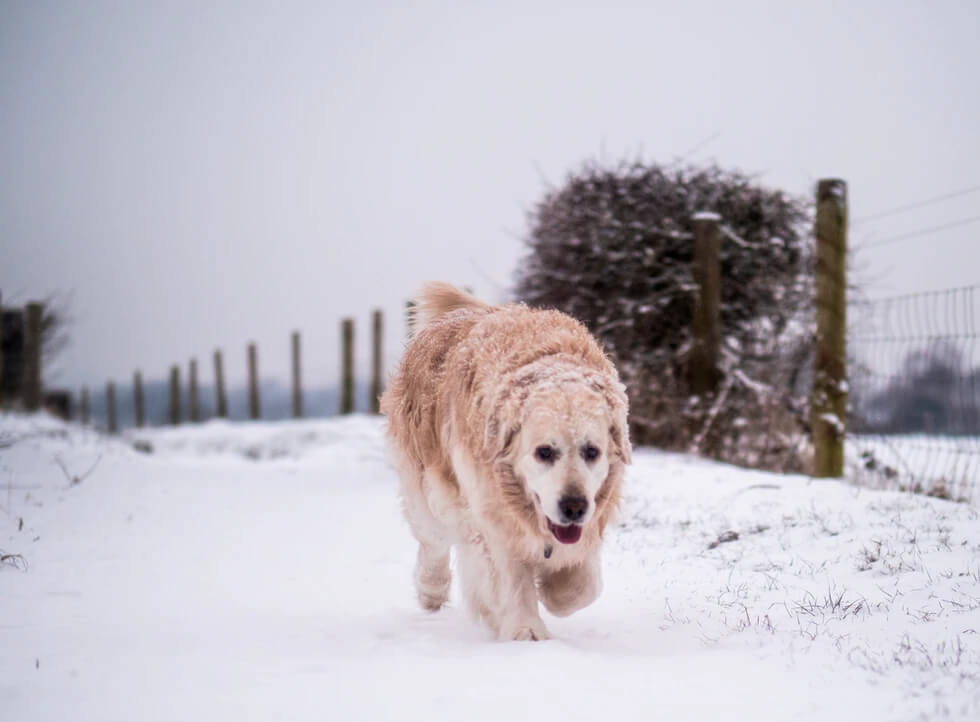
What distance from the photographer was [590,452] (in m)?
3.27

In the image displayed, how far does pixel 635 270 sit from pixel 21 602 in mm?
7064

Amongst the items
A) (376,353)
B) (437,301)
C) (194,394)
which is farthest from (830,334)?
(194,394)

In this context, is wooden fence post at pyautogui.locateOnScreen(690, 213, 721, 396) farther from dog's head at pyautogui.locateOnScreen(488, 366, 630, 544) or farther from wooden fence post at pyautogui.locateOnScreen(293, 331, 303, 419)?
wooden fence post at pyautogui.locateOnScreen(293, 331, 303, 419)

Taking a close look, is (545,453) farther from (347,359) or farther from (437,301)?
(347,359)

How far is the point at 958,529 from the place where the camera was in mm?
3967

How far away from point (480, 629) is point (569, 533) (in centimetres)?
79

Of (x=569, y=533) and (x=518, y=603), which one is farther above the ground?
(x=569, y=533)

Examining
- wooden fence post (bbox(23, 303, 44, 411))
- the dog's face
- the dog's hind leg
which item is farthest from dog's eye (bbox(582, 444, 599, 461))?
wooden fence post (bbox(23, 303, 44, 411))

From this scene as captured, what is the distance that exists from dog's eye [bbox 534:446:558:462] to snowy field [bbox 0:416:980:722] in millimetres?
731

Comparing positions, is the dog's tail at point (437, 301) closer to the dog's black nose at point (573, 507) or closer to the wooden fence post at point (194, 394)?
the dog's black nose at point (573, 507)

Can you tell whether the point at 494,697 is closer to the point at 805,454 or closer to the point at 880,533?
the point at 880,533

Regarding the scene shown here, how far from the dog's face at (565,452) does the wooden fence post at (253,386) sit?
63.7ft

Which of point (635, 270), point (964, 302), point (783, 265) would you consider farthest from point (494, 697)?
point (783, 265)

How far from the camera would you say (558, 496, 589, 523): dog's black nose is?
3115mm
